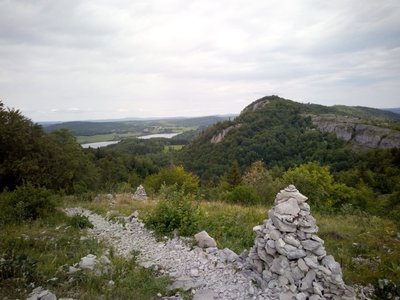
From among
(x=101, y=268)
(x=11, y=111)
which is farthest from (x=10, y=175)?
(x=101, y=268)

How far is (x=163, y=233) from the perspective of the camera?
8742 millimetres

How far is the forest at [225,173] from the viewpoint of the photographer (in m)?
10.1

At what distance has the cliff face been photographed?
8256 cm

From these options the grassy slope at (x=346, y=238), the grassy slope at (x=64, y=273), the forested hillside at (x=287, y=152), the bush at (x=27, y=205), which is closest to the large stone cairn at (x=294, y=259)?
the grassy slope at (x=346, y=238)

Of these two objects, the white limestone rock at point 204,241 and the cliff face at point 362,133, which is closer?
the white limestone rock at point 204,241

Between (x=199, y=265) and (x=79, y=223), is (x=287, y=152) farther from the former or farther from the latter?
(x=199, y=265)

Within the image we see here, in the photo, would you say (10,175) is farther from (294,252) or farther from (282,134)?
(282,134)

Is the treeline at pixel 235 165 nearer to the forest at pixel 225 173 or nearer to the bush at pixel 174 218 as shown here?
the forest at pixel 225 173

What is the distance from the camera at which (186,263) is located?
680cm

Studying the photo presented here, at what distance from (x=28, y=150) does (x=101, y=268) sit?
17.0m

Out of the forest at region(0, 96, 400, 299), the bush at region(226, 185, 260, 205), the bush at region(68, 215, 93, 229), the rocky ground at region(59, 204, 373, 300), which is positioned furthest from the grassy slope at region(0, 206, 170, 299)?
the bush at region(226, 185, 260, 205)

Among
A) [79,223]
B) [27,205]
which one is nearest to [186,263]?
[79,223]

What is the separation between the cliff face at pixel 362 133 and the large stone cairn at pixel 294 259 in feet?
286

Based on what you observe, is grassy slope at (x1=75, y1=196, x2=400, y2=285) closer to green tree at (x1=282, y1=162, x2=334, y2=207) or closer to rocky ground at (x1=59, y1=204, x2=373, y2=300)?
rocky ground at (x1=59, y1=204, x2=373, y2=300)
